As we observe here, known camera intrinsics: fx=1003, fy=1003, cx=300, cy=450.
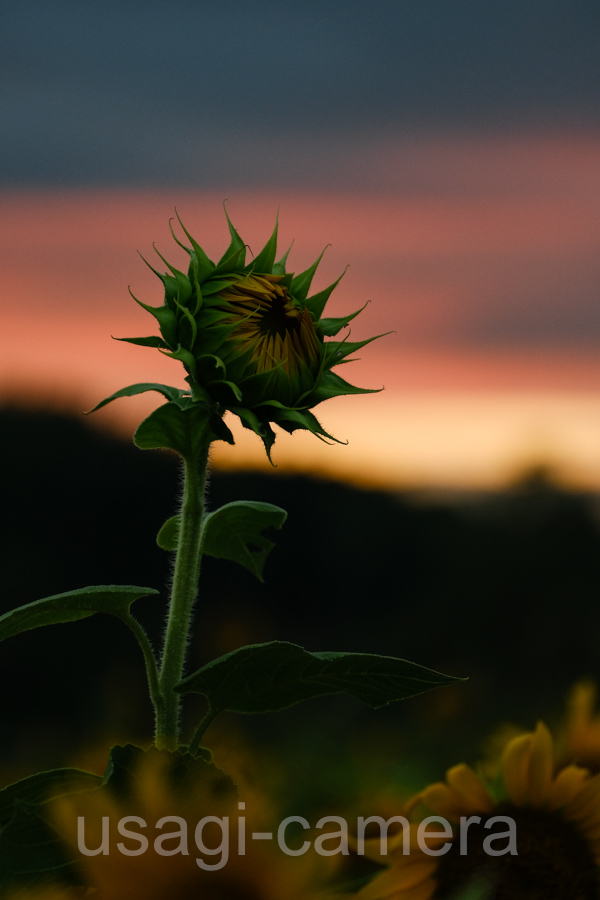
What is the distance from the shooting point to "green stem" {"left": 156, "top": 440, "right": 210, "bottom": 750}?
884 millimetres

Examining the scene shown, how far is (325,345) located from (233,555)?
0.28 meters

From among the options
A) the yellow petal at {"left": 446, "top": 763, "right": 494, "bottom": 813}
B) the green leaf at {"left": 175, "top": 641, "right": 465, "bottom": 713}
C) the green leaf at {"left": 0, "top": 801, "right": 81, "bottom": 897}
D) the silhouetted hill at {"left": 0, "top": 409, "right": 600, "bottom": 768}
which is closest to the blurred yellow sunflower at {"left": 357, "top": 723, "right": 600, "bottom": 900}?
the yellow petal at {"left": 446, "top": 763, "right": 494, "bottom": 813}

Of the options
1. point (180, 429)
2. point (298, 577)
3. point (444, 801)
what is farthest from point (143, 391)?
point (298, 577)

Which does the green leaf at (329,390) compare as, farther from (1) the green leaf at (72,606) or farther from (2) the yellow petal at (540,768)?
(2) the yellow petal at (540,768)

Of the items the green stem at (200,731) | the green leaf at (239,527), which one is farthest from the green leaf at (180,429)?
the green stem at (200,731)

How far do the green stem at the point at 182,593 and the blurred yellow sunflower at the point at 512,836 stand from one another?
29 centimetres

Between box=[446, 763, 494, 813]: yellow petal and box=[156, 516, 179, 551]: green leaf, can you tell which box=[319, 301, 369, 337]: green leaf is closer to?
box=[156, 516, 179, 551]: green leaf

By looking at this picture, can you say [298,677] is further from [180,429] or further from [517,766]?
[517,766]

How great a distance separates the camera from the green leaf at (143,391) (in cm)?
83

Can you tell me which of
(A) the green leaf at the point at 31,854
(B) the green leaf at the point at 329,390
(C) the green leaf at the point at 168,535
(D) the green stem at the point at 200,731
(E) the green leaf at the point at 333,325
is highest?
(E) the green leaf at the point at 333,325

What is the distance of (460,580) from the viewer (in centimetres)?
796

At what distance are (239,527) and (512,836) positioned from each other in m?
0.44

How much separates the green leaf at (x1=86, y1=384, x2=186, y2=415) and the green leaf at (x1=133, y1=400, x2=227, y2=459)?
1cm

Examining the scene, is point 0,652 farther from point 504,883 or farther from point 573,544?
point 504,883
